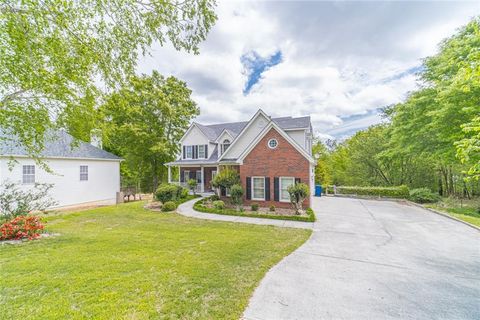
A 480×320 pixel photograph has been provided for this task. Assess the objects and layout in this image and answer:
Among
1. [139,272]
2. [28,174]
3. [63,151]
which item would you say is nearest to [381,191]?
[139,272]

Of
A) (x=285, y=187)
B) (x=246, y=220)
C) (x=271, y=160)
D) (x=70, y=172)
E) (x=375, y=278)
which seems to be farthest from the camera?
(x=70, y=172)

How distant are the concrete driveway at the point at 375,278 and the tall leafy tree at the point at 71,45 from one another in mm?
6768

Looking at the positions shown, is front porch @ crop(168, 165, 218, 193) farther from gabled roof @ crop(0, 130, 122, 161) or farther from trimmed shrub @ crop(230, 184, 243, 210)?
gabled roof @ crop(0, 130, 122, 161)

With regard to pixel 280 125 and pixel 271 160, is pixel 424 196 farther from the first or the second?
pixel 271 160

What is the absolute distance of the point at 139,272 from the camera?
484 centimetres

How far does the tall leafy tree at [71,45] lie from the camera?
167 inches

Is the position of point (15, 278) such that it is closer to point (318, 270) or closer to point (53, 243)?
point (53, 243)

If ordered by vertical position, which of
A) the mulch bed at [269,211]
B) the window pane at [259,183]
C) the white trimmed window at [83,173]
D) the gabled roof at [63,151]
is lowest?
the mulch bed at [269,211]

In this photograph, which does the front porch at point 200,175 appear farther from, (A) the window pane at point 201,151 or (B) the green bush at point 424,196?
Result: (B) the green bush at point 424,196

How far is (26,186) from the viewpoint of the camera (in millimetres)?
13906

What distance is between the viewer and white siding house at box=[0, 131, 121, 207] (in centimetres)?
1352

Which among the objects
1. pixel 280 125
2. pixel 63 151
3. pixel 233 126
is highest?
pixel 233 126

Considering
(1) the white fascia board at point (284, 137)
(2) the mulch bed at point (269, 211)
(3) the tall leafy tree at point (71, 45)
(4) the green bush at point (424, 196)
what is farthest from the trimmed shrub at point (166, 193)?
(4) the green bush at point (424, 196)

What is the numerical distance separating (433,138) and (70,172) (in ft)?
Result: 100
